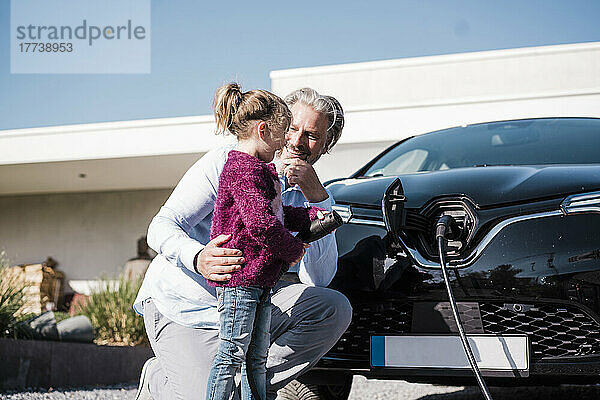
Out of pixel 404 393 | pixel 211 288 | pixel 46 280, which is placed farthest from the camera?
pixel 46 280

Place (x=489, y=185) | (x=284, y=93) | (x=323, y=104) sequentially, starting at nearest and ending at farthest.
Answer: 1. (x=489, y=185)
2. (x=323, y=104)
3. (x=284, y=93)

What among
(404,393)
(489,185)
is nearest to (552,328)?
(489,185)

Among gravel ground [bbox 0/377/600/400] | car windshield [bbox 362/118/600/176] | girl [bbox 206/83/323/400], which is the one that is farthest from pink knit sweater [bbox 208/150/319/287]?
gravel ground [bbox 0/377/600/400]

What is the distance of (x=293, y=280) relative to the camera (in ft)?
8.48

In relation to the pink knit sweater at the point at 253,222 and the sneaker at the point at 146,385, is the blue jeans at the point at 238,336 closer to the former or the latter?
the pink knit sweater at the point at 253,222

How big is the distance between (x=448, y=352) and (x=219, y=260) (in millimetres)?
923

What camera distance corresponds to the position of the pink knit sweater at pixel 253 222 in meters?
1.90

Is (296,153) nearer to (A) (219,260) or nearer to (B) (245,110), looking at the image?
(B) (245,110)

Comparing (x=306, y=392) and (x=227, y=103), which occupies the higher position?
(x=227, y=103)

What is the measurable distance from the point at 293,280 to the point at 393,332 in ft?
1.37

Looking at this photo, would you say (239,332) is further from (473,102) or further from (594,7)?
(594,7)

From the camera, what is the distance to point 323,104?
255 centimetres

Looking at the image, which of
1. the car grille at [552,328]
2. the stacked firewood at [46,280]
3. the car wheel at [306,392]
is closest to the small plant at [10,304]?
the car wheel at [306,392]

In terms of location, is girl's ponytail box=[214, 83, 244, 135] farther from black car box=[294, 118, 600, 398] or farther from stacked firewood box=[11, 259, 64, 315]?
stacked firewood box=[11, 259, 64, 315]
